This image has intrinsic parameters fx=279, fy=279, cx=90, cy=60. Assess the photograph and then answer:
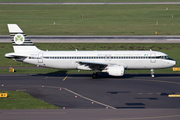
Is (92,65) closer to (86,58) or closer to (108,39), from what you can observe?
(86,58)

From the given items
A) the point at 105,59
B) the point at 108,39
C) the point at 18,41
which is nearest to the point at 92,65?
the point at 105,59

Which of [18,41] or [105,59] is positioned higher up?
[18,41]

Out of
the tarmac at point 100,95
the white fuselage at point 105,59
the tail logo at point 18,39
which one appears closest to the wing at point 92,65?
the white fuselage at point 105,59

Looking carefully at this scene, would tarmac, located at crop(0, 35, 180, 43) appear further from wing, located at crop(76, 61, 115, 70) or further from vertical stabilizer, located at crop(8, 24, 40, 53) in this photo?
wing, located at crop(76, 61, 115, 70)

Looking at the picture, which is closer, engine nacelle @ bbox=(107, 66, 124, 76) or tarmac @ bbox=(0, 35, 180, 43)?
engine nacelle @ bbox=(107, 66, 124, 76)

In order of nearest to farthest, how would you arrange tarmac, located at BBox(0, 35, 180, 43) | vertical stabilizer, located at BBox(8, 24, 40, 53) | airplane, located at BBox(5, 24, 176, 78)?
airplane, located at BBox(5, 24, 176, 78), vertical stabilizer, located at BBox(8, 24, 40, 53), tarmac, located at BBox(0, 35, 180, 43)

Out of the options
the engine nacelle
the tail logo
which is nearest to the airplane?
the tail logo

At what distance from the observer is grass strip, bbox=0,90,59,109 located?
28.3 m

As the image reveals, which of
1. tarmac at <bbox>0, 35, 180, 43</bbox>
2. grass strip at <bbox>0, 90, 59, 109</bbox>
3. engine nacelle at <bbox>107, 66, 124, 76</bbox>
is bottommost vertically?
grass strip at <bbox>0, 90, 59, 109</bbox>

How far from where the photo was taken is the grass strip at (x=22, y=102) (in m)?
28.3

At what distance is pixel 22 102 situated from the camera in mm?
30266

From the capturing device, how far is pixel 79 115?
25.5 meters

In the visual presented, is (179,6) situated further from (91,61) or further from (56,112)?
(56,112)

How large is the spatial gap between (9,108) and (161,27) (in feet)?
267
